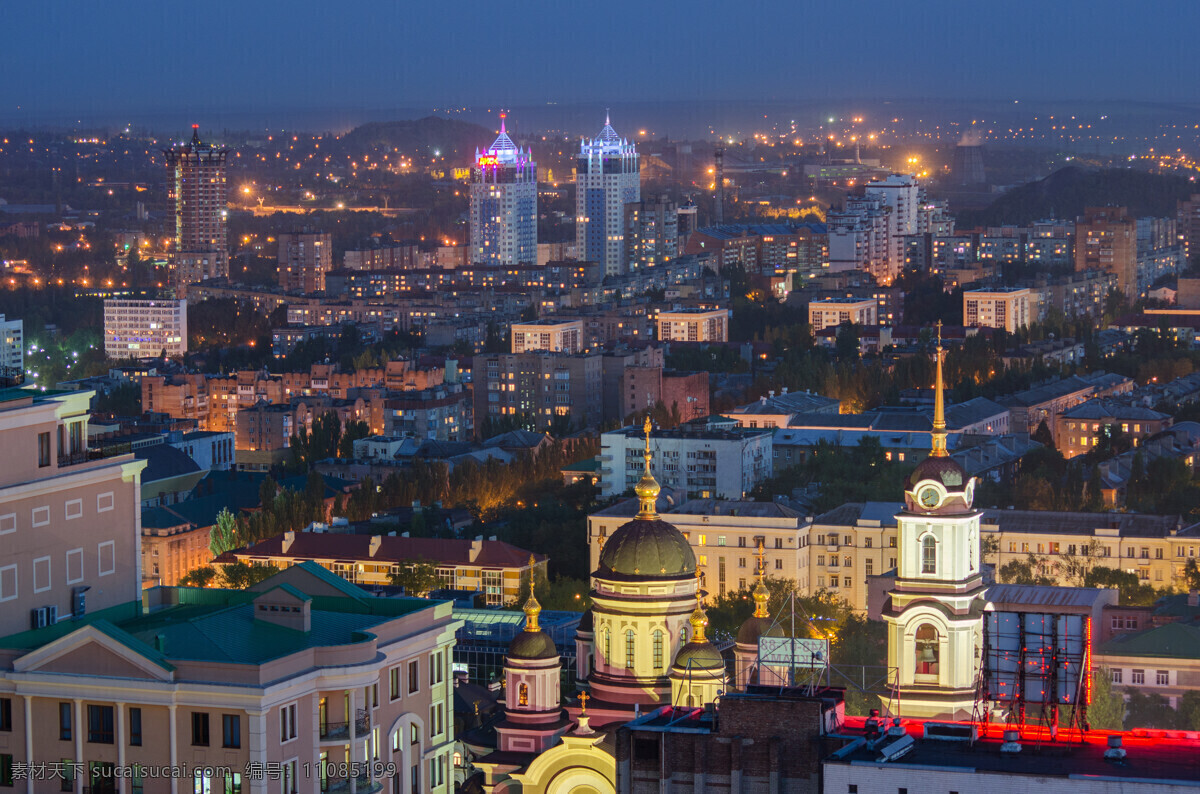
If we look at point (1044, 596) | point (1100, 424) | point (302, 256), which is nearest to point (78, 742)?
point (1044, 596)

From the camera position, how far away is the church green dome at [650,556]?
73.5 feet

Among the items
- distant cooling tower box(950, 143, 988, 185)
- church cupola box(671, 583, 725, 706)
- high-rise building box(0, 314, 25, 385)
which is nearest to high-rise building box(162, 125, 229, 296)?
high-rise building box(0, 314, 25, 385)

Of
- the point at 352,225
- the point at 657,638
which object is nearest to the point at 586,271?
the point at 352,225

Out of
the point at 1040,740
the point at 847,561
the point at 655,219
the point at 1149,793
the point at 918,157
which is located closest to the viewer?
the point at 1149,793

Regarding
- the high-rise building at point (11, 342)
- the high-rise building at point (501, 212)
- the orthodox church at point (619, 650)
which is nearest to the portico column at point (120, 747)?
the orthodox church at point (619, 650)

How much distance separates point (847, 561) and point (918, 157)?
443 feet

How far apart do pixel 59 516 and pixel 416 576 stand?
1774cm

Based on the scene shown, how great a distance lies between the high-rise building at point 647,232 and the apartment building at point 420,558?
76355mm

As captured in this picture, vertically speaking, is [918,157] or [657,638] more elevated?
[918,157]

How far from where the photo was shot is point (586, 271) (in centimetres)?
10119

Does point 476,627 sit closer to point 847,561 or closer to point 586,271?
point 847,561

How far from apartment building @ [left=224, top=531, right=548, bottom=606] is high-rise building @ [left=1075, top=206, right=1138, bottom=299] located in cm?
6460

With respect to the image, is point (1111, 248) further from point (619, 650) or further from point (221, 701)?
point (221, 701)

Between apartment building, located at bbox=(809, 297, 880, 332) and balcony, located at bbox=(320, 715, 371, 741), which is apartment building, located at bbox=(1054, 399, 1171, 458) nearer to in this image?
apartment building, located at bbox=(809, 297, 880, 332)
